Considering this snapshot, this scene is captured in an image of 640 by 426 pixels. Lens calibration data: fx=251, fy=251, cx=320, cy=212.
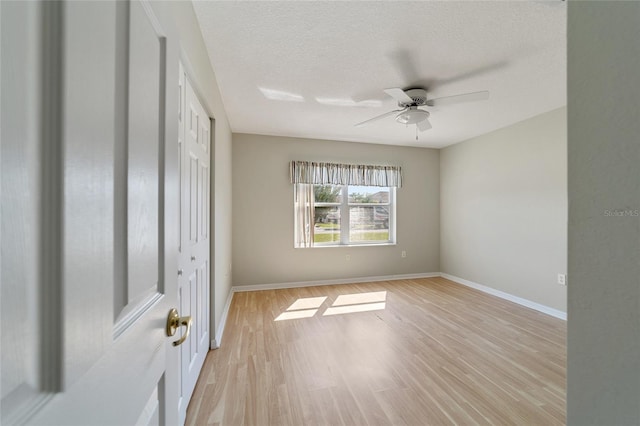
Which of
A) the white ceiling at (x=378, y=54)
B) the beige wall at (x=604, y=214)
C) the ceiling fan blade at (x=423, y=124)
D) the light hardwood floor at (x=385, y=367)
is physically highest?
the white ceiling at (x=378, y=54)

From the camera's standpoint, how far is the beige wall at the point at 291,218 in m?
4.01

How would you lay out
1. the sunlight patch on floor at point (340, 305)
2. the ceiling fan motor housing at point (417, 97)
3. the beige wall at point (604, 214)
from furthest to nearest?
1. the sunlight patch on floor at point (340, 305)
2. the ceiling fan motor housing at point (417, 97)
3. the beige wall at point (604, 214)

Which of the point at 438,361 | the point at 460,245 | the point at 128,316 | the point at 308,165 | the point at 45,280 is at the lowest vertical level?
the point at 438,361

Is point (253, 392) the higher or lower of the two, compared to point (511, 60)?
lower

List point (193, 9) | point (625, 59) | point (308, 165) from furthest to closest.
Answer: point (308, 165)
point (193, 9)
point (625, 59)

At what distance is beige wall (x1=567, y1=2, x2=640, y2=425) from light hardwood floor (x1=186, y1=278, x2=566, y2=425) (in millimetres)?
1399

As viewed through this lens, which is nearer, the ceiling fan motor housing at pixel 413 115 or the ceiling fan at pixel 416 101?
the ceiling fan at pixel 416 101

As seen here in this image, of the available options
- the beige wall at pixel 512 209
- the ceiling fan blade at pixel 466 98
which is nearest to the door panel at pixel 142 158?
the ceiling fan blade at pixel 466 98

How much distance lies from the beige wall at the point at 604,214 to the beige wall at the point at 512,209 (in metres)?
3.38

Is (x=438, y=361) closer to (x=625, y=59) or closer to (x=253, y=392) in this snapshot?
(x=253, y=392)

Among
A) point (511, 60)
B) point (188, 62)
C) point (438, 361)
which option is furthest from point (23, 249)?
point (511, 60)

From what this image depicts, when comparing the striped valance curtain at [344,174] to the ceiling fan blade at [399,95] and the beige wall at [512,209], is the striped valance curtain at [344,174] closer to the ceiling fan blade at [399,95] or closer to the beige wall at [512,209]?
the beige wall at [512,209]

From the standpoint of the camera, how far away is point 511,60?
2.09 meters

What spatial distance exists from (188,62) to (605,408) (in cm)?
200
